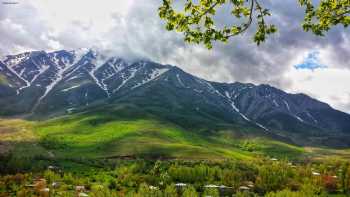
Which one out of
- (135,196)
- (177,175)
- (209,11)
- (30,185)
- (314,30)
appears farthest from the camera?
(177,175)

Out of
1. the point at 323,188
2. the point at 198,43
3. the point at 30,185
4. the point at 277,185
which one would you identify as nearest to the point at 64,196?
the point at 30,185

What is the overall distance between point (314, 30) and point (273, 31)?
2.70 metres

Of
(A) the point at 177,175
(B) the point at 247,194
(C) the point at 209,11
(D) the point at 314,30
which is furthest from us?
(A) the point at 177,175

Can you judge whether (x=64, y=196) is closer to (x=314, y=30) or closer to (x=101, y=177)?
(x=101, y=177)

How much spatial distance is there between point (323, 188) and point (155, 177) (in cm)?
6600

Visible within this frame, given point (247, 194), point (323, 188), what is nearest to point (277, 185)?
point (323, 188)

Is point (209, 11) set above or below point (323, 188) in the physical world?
above

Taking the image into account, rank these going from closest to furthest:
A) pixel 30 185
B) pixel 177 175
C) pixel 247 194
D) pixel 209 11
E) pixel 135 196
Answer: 1. pixel 209 11
2. pixel 135 196
3. pixel 30 185
4. pixel 247 194
5. pixel 177 175

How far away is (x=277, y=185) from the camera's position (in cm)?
18275

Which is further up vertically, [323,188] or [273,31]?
[273,31]

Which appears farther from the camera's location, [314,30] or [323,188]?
[323,188]

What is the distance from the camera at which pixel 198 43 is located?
62.2ft

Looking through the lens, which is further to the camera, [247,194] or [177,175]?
[177,175]

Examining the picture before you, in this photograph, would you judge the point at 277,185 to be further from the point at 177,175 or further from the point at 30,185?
the point at 30,185
